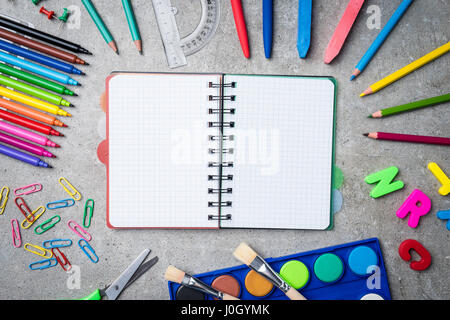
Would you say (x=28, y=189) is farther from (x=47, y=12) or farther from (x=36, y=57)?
(x=47, y=12)

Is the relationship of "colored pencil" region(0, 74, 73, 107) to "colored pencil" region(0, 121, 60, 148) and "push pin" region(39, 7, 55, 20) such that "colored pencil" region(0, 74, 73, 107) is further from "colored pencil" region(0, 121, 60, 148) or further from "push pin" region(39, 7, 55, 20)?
"push pin" region(39, 7, 55, 20)

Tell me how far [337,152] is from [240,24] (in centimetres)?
66

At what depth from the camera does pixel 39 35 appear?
1.19 meters

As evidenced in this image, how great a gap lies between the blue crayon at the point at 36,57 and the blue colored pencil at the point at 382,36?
1.15 meters

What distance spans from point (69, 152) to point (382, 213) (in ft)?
4.47

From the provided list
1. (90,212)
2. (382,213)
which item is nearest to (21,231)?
(90,212)

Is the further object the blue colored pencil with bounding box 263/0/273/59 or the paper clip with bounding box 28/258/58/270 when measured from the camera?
the paper clip with bounding box 28/258/58/270

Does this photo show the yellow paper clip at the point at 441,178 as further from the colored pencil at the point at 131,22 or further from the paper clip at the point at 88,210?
the paper clip at the point at 88,210

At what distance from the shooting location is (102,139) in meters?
1.25

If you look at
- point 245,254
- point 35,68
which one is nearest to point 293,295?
point 245,254

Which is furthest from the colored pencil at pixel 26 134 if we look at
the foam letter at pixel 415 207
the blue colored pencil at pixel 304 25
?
the foam letter at pixel 415 207

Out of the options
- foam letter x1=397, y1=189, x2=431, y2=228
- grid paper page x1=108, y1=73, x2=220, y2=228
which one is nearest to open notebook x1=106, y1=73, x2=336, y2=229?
grid paper page x1=108, y1=73, x2=220, y2=228

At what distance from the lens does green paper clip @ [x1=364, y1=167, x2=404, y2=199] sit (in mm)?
1251

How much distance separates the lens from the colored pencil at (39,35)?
3.92 ft
